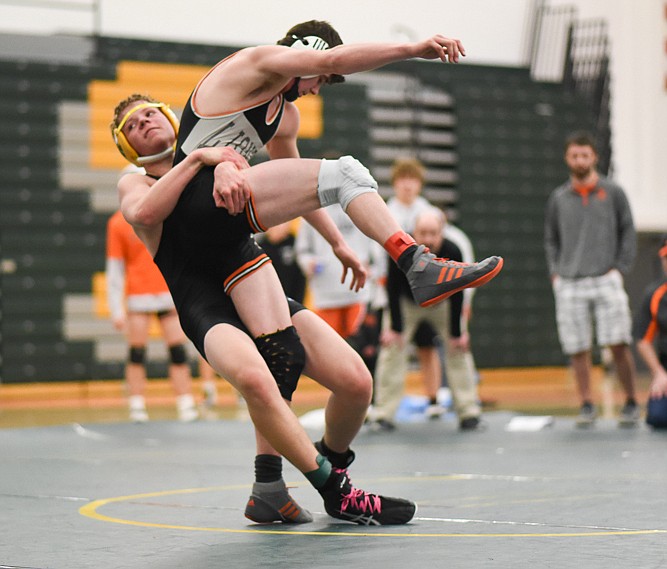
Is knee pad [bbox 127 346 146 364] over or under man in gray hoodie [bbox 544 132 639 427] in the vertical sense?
under

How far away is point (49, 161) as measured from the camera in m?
11.2

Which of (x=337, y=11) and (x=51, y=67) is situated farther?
(x=337, y=11)

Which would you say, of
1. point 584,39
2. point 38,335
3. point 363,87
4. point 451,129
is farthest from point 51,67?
point 584,39

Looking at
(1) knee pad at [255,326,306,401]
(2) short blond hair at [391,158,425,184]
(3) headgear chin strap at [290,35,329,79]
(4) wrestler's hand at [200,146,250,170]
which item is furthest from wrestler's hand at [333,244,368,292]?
(2) short blond hair at [391,158,425,184]

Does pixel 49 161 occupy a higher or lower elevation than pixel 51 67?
lower

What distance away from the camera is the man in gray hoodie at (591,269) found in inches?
285

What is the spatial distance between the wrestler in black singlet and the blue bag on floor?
3601 millimetres

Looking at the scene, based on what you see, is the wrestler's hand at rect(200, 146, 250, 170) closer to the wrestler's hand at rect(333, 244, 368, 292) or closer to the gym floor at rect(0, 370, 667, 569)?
the wrestler's hand at rect(333, 244, 368, 292)

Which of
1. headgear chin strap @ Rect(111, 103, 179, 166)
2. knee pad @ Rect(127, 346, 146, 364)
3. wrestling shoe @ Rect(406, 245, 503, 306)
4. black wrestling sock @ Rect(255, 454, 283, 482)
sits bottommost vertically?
knee pad @ Rect(127, 346, 146, 364)

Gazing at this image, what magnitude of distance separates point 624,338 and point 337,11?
6.56m

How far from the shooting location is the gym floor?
2.91 m

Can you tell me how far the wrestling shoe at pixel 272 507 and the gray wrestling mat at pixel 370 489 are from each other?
0.05m

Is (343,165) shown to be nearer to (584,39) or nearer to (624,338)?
(624,338)

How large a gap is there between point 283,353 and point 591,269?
423 centimetres
